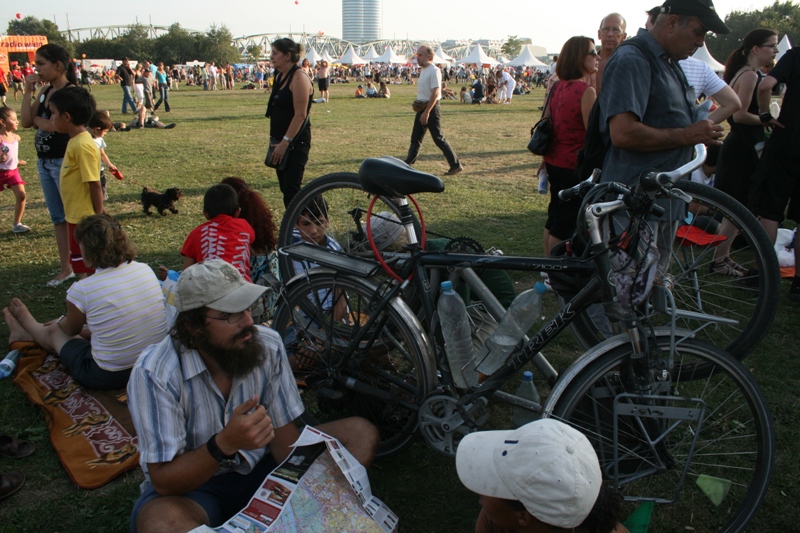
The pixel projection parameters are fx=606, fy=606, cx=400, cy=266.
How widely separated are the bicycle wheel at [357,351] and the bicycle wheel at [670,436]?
0.74 m

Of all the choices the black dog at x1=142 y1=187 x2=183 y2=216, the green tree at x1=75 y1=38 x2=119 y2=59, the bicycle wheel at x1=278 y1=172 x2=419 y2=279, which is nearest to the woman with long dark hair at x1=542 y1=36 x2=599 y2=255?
the bicycle wheel at x1=278 y1=172 x2=419 y2=279

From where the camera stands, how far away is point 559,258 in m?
2.51

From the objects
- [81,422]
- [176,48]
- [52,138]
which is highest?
[176,48]

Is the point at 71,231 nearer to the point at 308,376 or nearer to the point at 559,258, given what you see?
the point at 308,376

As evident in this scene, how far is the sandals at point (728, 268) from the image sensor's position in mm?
3959

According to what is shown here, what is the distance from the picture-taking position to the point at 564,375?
2.38 meters

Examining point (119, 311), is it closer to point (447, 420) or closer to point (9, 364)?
point (9, 364)

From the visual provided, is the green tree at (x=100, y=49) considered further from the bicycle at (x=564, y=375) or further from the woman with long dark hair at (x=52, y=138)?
the bicycle at (x=564, y=375)

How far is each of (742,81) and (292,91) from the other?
156 inches

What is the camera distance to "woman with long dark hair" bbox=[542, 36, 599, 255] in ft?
14.5

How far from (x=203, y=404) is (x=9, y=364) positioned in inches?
93.1

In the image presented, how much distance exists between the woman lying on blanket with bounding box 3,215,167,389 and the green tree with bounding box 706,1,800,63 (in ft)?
212

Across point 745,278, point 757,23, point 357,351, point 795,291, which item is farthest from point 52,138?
point 757,23

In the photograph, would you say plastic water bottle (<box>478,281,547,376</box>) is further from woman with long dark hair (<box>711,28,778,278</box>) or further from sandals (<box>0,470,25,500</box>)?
woman with long dark hair (<box>711,28,778,278</box>)
